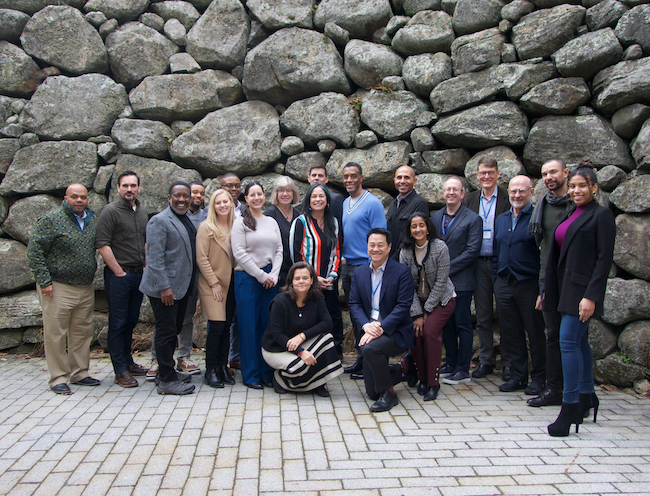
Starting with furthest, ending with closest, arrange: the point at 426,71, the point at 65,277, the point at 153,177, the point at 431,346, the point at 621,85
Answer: the point at 153,177, the point at 426,71, the point at 621,85, the point at 65,277, the point at 431,346

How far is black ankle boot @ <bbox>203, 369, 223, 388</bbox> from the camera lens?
4227 mm

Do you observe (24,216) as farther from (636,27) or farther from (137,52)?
(636,27)

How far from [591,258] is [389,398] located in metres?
1.81

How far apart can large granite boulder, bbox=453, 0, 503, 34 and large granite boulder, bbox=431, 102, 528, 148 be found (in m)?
0.97

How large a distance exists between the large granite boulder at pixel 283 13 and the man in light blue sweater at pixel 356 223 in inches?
94.9

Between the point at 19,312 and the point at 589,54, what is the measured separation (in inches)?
269

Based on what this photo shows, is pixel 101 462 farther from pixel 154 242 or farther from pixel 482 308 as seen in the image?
pixel 482 308

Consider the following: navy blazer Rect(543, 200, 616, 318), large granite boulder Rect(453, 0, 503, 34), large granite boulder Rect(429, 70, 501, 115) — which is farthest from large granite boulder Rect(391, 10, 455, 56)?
navy blazer Rect(543, 200, 616, 318)

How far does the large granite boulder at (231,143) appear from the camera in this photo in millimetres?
5785

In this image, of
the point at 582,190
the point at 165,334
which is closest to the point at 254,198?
the point at 165,334

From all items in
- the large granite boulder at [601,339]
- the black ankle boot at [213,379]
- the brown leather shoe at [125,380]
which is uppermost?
the large granite boulder at [601,339]

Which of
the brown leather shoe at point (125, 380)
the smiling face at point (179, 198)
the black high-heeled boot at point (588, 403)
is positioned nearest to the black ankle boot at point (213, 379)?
the brown leather shoe at point (125, 380)

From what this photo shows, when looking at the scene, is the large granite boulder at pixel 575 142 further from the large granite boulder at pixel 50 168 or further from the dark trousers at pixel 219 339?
the large granite boulder at pixel 50 168

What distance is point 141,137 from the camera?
585 cm
